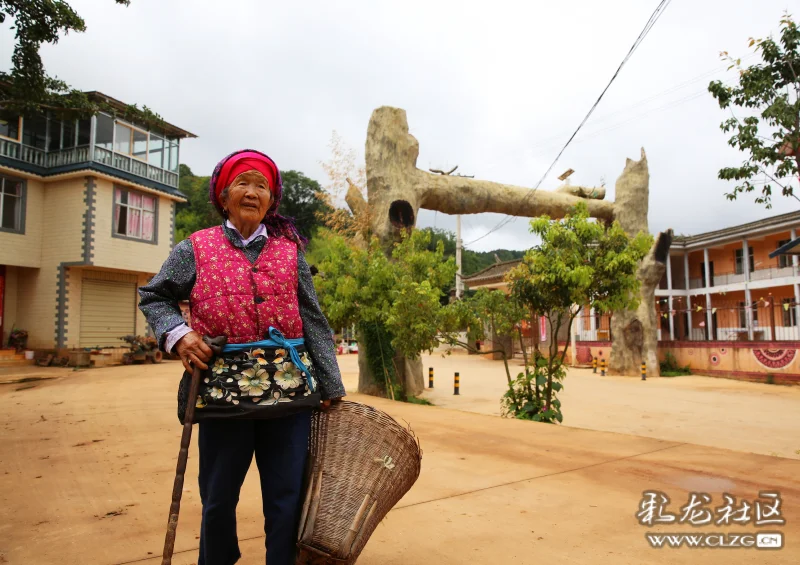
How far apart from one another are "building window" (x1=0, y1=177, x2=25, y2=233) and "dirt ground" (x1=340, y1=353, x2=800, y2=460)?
9.91m

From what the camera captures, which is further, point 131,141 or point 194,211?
point 194,211

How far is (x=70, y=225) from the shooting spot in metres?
16.0

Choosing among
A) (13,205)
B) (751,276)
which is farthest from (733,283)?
(13,205)

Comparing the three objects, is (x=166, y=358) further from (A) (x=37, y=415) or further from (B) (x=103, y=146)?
(A) (x=37, y=415)

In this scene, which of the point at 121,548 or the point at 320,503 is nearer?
the point at 320,503

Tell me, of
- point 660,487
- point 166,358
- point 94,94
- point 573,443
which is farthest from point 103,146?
point 660,487

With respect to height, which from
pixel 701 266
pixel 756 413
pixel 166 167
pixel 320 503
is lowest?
pixel 756 413

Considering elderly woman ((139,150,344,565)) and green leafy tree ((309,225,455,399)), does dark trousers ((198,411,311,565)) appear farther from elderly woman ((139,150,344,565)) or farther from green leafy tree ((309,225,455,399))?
green leafy tree ((309,225,455,399))

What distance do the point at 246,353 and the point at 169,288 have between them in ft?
1.21

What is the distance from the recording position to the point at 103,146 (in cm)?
1659

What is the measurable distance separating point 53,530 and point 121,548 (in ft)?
1.56

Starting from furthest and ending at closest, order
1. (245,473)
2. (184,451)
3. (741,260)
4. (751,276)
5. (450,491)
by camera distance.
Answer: (741,260) < (751,276) < (450,491) < (245,473) < (184,451)

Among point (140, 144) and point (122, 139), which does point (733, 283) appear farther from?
point (122, 139)

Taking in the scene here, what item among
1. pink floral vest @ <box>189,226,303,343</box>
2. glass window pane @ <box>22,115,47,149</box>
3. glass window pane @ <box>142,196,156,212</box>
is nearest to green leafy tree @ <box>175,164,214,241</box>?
glass window pane @ <box>142,196,156,212</box>
